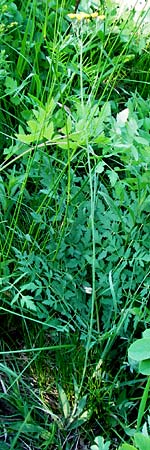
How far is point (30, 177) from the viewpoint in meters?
1.87

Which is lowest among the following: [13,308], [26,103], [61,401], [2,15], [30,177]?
[61,401]

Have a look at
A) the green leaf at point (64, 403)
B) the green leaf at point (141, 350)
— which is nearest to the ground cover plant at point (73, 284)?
the green leaf at point (64, 403)

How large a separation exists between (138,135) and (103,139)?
0.16m

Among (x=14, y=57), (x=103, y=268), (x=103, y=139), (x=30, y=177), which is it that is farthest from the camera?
(x=14, y=57)

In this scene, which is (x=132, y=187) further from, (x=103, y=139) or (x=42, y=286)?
(x=42, y=286)

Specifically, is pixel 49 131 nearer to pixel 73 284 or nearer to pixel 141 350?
pixel 73 284

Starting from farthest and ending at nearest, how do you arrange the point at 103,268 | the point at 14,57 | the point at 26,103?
the point at 14,57
the point at 26,103
the point at 103,268

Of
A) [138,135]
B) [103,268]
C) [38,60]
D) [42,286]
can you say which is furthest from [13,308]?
[38,60]

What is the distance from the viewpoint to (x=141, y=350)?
1.22m

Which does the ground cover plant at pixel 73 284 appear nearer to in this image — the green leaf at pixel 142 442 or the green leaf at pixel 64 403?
the green leaf at pixel 64 403

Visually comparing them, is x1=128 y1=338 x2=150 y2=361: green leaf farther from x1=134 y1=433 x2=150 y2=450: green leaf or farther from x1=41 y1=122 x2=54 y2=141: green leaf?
x1=41 y1=122 x2=54 y2=141: green leaf

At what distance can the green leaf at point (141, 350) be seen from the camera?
1.21m

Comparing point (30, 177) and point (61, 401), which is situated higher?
point (30, 177)

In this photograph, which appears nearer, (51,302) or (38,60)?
(51,302)
